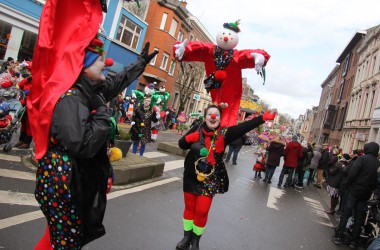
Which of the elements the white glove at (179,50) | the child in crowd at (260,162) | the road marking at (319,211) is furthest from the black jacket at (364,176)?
the child in crowd at (260,162)

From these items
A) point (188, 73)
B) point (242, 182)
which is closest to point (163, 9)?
point (188, 73)

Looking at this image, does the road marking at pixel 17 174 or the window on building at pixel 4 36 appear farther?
the window on building at pixel 4 36

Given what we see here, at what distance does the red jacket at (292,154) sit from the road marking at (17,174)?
28.3 ft

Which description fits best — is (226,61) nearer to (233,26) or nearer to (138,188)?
(233,26)

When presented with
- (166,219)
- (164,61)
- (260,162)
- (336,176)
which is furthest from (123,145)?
(164,61)

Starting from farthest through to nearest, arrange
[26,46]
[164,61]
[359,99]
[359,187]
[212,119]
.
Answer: [164,61]
[359,99]
[26,46]
[359,187]
[212,119]

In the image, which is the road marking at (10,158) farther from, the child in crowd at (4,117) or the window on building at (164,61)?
the window on building at (164,61)

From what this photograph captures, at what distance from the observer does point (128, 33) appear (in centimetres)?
2433

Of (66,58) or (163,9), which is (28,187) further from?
(163,9)

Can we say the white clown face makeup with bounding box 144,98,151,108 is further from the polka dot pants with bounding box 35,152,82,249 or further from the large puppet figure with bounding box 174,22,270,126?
the polka dot pants with bounding box 35,152,82,249

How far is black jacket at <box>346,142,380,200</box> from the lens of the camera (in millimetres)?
6066

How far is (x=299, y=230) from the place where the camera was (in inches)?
256

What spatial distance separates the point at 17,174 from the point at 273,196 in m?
6.63

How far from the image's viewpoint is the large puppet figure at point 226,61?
4254mm
